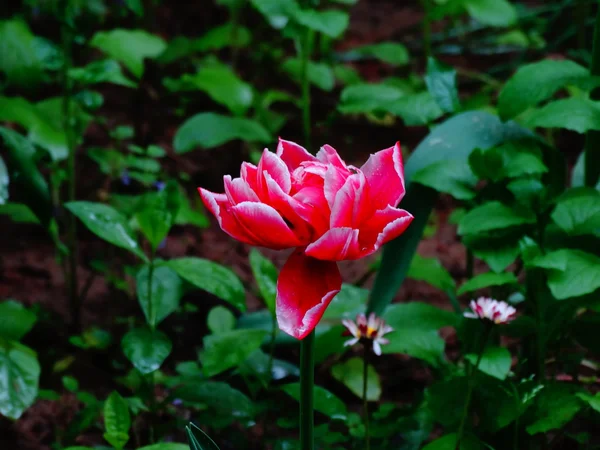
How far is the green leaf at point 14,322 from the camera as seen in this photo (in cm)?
135

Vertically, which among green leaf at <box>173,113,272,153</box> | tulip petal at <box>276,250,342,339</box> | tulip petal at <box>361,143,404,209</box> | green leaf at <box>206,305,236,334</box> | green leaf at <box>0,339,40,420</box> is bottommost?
green leaf at <box>206,305,236,334</box>

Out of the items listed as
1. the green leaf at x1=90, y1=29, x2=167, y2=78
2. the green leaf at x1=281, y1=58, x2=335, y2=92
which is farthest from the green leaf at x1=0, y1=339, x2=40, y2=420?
the green leaf at x1=281, y1=58, x2=335, y2=92

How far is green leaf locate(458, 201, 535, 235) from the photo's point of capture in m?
1.21

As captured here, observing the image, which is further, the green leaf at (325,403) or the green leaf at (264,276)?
the green leaf at (264,276)

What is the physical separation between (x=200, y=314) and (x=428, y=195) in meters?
0.64

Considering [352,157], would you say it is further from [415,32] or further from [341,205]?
[341,205]

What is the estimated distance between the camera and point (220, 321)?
152 cm

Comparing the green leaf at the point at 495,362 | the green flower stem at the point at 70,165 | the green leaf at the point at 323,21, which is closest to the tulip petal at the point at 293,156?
the green leaf at the point at 495,362

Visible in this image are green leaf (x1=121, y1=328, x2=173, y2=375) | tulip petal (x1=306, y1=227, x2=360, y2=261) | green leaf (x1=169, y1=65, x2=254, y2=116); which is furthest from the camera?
green leaf (x1=169, y1=65, x2=254, y2=116)

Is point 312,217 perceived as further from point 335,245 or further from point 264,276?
point 264,276

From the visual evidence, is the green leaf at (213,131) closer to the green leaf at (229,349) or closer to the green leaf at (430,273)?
the green leaf at (430,273)

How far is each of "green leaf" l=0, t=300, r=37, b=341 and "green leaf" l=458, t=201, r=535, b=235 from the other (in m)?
0.77

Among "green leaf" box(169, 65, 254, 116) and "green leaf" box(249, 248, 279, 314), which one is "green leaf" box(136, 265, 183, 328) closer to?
"green leaf" box(249, 248, 279, 314)

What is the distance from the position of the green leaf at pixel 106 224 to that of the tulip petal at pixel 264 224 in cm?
56
